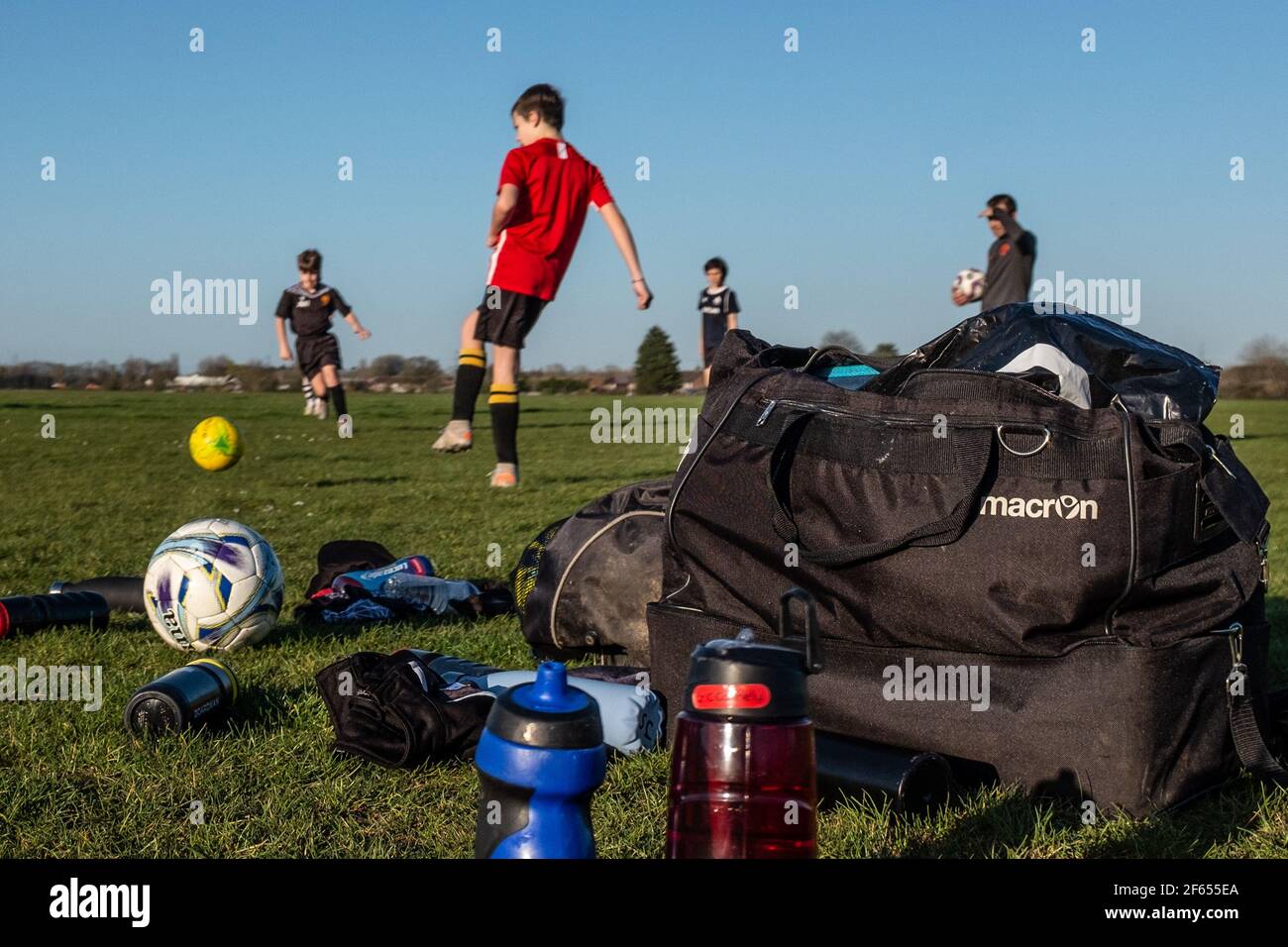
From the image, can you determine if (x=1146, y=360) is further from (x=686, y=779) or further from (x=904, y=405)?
(x=686, y=779)

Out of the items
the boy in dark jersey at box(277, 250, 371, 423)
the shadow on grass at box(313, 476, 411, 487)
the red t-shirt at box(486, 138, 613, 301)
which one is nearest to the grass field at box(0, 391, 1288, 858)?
the shadow on grass at box(313, 476, 411, 487)

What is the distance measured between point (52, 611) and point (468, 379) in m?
4.89

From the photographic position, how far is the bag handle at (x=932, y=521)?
2.91m

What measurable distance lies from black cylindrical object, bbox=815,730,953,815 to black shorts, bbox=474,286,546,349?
6.30 m

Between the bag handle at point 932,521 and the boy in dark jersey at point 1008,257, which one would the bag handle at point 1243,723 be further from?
the boy in dark jersey at point 1008,257

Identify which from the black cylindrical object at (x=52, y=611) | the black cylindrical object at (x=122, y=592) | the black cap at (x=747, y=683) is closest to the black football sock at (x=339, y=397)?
the black cylindrical object at (x=122, y=592)

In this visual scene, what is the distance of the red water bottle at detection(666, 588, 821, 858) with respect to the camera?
1.70 m

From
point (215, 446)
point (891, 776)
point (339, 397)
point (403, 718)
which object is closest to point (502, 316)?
point (215, 446)

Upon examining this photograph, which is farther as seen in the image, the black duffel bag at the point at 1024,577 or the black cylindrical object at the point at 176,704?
the black cylindrical object at the point at 176,704

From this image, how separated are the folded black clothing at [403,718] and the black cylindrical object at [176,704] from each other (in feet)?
1.05

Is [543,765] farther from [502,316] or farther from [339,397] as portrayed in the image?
[339,397]

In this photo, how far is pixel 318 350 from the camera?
58.2ft
